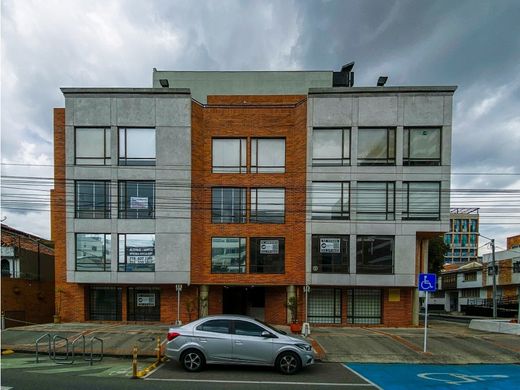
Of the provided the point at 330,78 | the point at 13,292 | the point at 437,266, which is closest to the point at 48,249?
the point at 13,292

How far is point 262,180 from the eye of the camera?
60.7ft

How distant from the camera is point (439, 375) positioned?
9.59 metres

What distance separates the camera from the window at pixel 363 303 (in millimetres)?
18188

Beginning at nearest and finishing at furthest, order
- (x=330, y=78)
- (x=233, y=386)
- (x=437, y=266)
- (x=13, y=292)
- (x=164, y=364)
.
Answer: (x=233, y=386) → (x=164, y=364) → (x=13, y=292) → (x=330, y=78) → (x=437, y=266)

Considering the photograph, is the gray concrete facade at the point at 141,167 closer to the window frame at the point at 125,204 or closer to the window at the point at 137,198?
the window frame at the point at 125,204

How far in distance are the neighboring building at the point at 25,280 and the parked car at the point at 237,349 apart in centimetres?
1632

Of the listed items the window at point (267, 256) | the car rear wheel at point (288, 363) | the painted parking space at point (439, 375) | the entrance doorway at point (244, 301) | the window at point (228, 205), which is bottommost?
the entrance doorway at point (244, 301)

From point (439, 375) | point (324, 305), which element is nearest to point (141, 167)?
point (324, 305)

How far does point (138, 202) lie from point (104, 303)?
609 centimetres

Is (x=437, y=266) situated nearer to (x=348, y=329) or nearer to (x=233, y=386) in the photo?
(x=348, y=329)

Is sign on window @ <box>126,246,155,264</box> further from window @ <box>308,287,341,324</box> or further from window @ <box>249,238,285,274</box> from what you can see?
window @ <box>308,287,341,324</box>

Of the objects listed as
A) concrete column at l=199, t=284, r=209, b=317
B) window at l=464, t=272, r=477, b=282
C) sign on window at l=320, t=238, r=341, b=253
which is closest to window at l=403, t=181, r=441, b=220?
sign on window at l=320, t=238, r=341, b=253

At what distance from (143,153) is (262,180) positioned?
657 cm

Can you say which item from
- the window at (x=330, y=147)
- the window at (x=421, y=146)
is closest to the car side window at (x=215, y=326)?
the window at (x=330, y=147)
